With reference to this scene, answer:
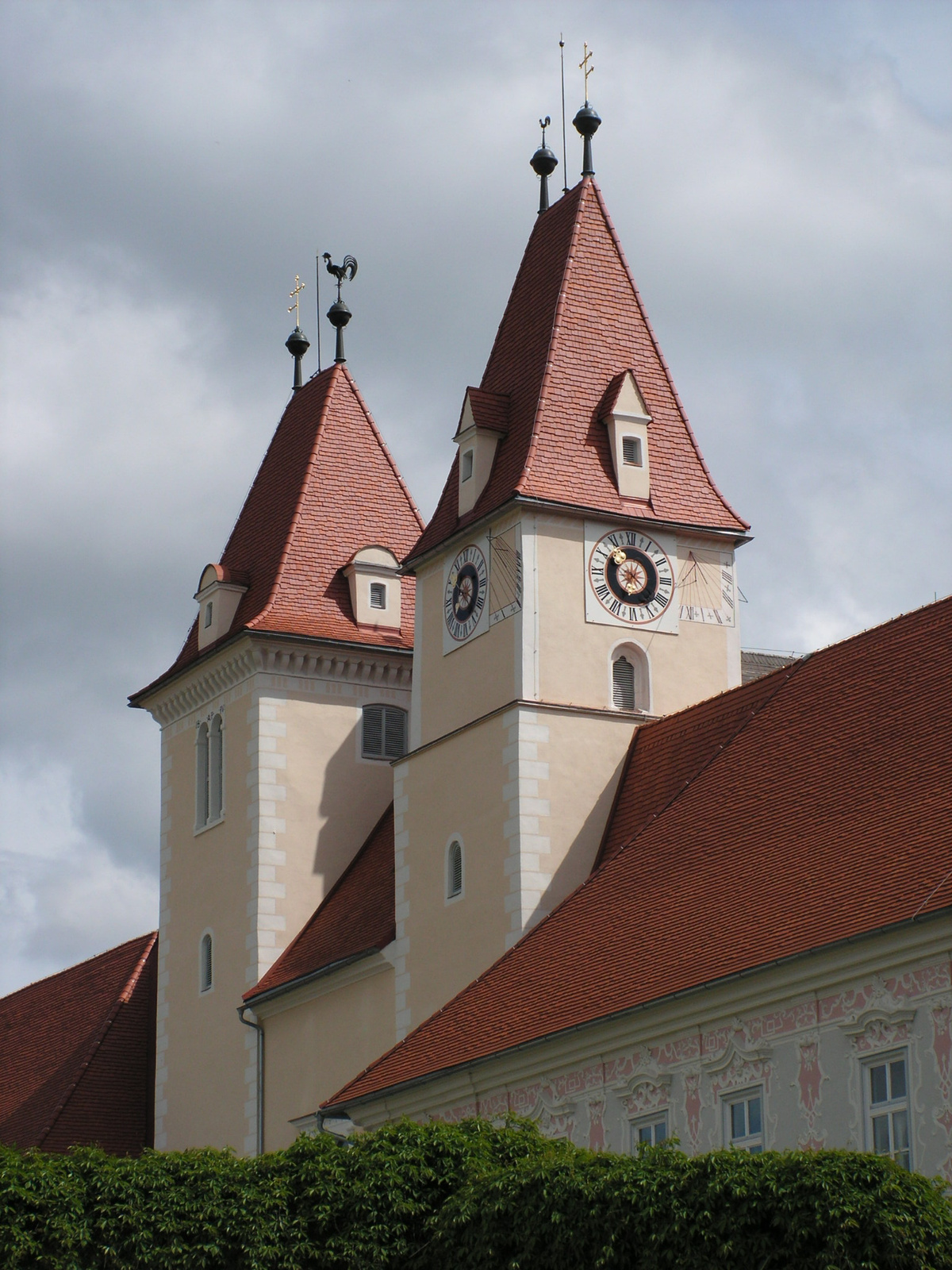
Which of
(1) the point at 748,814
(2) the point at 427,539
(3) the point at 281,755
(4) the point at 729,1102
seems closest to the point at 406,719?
(3) the point at 281,755

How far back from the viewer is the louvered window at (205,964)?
134 ft

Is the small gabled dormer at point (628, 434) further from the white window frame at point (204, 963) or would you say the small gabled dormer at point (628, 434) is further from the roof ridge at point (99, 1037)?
the roof ridge at point (99, 1037)

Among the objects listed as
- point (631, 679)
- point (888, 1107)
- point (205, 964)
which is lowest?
point (888, 1107)

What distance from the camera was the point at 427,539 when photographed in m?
36.4

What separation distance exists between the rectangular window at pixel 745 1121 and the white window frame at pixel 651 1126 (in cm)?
85

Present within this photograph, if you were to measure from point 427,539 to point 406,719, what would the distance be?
226 inches

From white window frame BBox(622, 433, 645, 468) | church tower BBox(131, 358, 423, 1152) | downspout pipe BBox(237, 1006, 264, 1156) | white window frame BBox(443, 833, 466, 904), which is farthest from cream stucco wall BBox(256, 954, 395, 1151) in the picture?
white window frame BBox(622, 433, 645, 468)

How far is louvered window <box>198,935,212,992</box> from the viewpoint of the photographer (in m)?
40.9

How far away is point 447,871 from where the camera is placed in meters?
33.8

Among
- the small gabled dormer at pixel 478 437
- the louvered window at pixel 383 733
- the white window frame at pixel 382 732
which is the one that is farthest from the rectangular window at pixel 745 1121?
the louvered window at pixel 383 733

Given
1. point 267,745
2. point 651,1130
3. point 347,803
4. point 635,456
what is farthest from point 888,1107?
point 267,745

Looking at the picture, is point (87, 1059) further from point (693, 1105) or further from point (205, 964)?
point (693, 1105)

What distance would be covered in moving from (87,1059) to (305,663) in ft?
30.2

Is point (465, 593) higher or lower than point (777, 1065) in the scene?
higher
